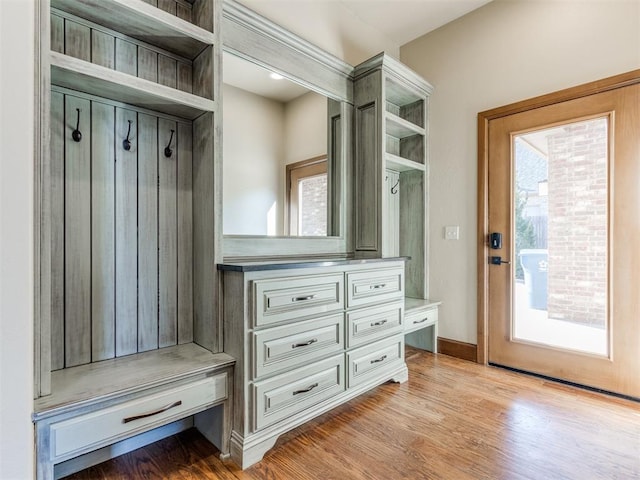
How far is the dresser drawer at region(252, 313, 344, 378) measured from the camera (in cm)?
162

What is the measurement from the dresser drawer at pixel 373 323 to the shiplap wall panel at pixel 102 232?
4.12 feet

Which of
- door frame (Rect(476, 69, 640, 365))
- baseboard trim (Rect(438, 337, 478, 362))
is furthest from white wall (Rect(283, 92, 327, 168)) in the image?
baseboard trim (Rect(438, 337, 478, 362))

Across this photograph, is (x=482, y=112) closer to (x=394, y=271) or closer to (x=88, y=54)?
(x=394, y=271)

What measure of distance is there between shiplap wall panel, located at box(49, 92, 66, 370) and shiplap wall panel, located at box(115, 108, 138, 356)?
220 mm

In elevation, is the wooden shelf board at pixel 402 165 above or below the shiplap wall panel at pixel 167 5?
below

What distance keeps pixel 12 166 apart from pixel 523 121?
9.86ft

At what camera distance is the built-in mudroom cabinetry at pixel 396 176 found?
2.57 metres

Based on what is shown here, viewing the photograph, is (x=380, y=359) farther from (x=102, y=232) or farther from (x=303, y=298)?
(x=102, y=232)

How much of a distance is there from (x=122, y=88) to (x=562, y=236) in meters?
2.82

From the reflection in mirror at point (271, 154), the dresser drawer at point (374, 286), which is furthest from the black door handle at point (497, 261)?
the reflection in mirror at point (271, 154)

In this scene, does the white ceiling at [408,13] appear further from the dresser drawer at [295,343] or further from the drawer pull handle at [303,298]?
the dresser drawer at [295,343]

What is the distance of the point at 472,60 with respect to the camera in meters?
2.88

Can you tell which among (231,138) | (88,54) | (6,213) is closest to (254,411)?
(6,213)

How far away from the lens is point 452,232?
118 inches
